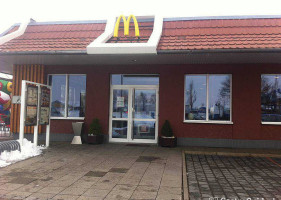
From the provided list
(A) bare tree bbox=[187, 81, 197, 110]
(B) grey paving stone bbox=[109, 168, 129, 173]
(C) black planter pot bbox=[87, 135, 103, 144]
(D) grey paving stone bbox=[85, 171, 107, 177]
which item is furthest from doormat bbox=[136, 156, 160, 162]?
(A) bare tree bbox=[187, 81, 197, 110]

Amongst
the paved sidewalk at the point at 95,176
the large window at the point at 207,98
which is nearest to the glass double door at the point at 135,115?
the large window at the point at 207,98

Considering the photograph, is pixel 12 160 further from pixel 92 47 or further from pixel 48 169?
pixel 92 47

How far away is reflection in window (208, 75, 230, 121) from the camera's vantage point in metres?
9.78

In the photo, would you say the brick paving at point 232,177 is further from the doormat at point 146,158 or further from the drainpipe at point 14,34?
the drainpipe at point 14,34

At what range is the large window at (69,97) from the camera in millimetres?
10656

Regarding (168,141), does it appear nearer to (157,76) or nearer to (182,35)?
(157,76)

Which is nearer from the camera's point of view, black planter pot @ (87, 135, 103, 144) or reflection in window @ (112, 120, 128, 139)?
black planter pot @ (87, 135, 103, 144)

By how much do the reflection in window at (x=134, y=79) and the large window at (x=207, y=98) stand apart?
4.43ft

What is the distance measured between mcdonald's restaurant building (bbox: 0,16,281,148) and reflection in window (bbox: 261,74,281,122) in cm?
4

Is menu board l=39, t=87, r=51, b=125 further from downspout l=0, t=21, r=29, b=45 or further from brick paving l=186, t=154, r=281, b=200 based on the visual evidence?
brick paving l=186, t=154, r=281, b=200

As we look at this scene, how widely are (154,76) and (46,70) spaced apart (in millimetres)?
4690

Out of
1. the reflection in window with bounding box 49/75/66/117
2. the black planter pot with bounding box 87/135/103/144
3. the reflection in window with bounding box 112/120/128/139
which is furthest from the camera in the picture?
the reflection in window with bounding box 49/75/66/117

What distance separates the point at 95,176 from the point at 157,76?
226 inches

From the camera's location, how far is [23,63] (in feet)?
34.1
